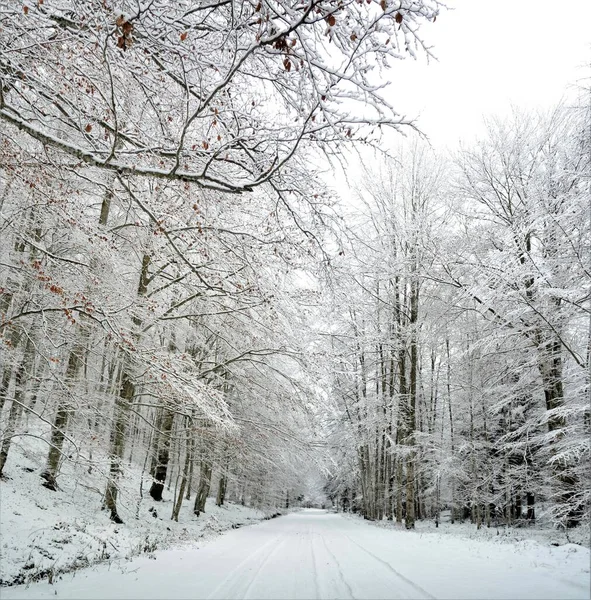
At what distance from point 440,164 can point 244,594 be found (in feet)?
46.4

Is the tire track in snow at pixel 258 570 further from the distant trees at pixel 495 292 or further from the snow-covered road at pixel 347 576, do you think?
the distant trees at pixel 495 292

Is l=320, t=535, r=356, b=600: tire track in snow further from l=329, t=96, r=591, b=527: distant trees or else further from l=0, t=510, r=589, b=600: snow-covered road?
l=329, t=96, r=591, b=527: distant trees

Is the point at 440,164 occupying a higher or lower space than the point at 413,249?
higher

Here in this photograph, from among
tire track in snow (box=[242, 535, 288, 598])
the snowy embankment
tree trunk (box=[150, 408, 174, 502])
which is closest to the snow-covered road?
tire track in snow (box=[242, 535, 288, 598])

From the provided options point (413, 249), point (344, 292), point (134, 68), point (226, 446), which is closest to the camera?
point (134, 68)

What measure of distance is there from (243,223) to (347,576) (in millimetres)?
5431

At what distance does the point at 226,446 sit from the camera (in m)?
11.5

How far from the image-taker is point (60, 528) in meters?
7.30

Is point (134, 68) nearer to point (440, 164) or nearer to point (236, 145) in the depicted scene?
point (236, 145)

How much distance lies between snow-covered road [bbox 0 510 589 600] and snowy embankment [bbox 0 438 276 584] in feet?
2.56

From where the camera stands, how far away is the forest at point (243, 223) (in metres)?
3.71

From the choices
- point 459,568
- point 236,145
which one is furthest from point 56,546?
point 236,145

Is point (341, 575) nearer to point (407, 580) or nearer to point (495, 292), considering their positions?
point (407, 580)

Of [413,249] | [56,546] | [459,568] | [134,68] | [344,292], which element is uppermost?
[413,249]
